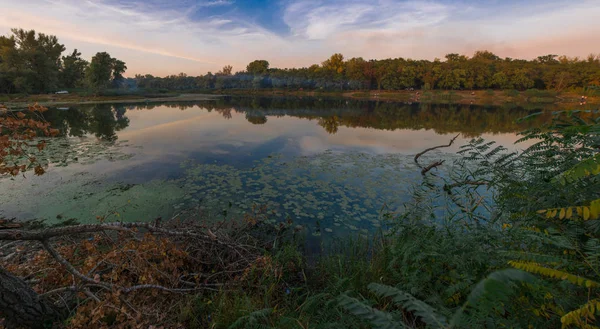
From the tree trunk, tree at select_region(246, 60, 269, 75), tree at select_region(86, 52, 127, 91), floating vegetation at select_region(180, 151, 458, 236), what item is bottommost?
floating vegetation at select_region(180, 151, 458, 236)

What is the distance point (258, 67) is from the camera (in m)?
108

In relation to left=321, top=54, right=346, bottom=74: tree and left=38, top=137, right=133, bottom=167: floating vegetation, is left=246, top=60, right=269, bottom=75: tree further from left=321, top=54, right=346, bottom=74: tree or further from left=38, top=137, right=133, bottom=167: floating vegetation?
left=38, top=137, right=133, bottom=167: floating vegetation

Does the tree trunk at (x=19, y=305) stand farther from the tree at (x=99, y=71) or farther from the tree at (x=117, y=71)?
the tree at (x=117, y=71)

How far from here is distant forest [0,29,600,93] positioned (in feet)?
174

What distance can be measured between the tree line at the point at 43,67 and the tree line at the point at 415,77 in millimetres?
22944

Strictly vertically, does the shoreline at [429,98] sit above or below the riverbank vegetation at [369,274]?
above

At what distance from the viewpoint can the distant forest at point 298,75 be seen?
53094mm

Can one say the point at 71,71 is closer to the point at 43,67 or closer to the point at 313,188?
the point at 43,67

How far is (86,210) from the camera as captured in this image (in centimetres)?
683

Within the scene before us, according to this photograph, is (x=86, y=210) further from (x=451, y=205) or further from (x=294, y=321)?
(x=451, y=205)

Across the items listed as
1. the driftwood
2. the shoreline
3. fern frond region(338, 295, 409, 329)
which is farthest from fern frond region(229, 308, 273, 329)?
the shoreline

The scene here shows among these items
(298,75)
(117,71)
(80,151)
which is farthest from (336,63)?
(80,151)

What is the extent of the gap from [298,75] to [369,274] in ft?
309

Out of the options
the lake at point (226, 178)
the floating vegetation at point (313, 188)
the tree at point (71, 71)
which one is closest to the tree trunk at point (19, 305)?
the lake at point (226, 178)
